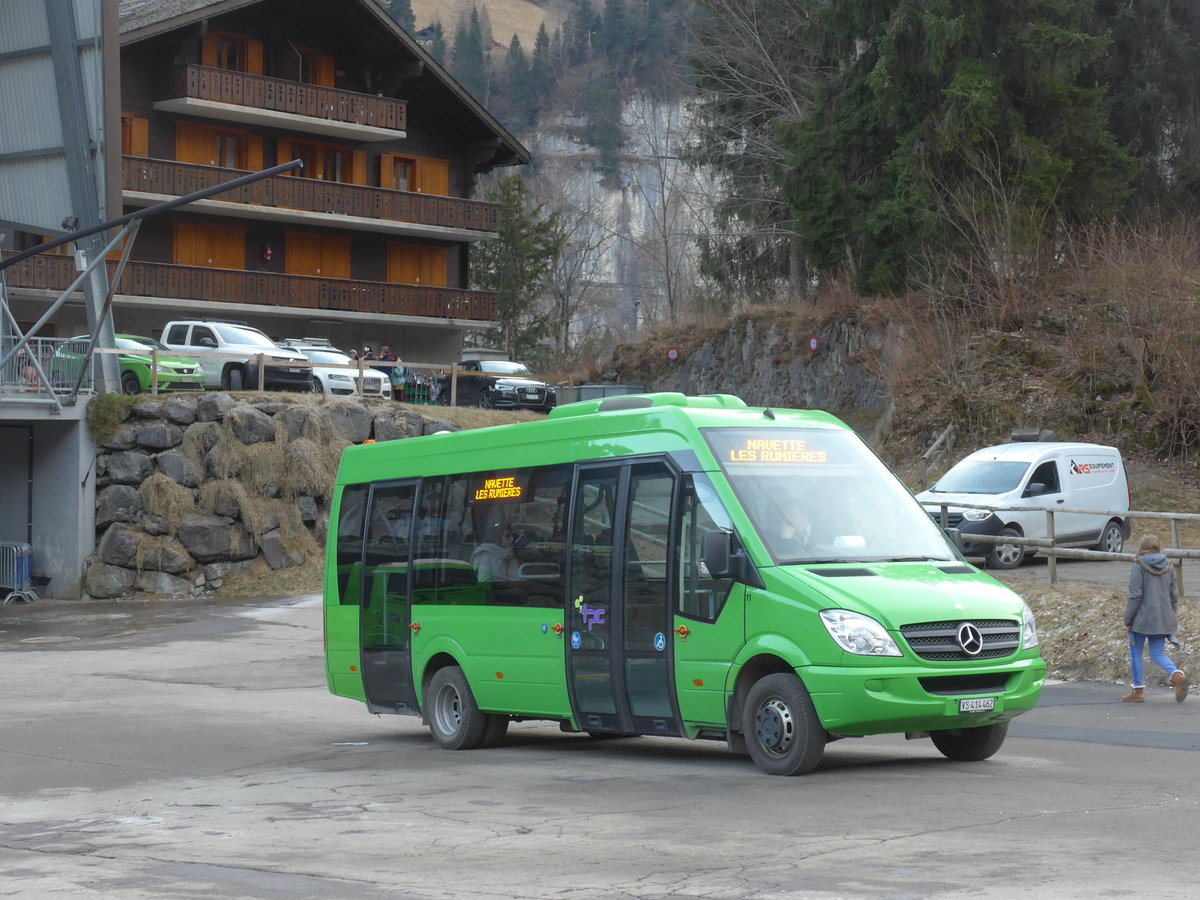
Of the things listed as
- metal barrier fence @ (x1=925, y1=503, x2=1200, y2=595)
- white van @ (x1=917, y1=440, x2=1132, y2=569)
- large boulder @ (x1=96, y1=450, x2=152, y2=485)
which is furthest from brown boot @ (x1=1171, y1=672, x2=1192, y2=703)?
large boulder @ (x1=96, y1=450, x2=152, y2=485)

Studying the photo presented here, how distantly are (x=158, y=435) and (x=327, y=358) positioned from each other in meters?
8.84

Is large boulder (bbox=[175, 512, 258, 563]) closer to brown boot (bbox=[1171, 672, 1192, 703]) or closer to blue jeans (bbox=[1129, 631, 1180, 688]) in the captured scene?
blue jeans (bbox=[1129, 631, 1180, 688])

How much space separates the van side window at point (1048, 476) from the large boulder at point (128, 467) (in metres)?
18.7

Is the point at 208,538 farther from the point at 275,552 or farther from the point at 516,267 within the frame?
the point at 516,267

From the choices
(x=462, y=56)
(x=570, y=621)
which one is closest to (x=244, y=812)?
(x=570, y=621)

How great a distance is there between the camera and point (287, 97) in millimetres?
52812

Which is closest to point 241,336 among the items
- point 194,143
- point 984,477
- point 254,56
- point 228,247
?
point 228,247

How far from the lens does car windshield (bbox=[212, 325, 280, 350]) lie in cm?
4003

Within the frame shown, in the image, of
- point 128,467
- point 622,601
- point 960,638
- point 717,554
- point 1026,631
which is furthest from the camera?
point 128,467

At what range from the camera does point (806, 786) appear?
10.1 meters

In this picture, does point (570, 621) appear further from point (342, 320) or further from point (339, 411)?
point (342, 320)

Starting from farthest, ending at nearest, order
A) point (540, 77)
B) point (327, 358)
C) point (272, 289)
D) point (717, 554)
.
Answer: point (540, 77) < point (272, 289) < point (327, 358) < point (717, 554)

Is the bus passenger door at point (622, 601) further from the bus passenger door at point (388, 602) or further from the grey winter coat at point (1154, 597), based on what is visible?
the grey winter coat at point (1154, 597)

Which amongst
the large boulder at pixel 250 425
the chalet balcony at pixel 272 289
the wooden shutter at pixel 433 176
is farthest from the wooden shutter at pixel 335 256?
the large boulder at pixel 250 425
